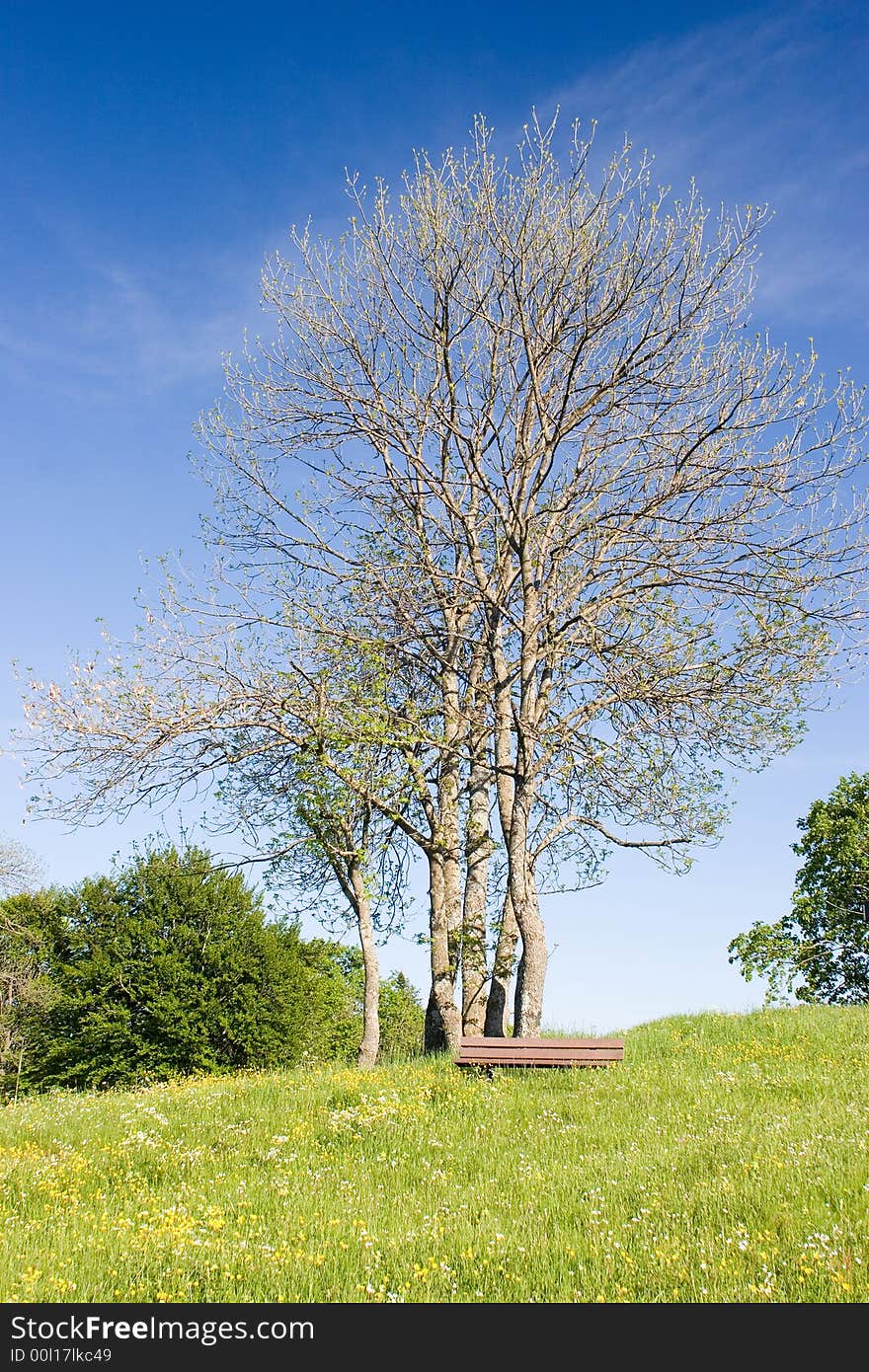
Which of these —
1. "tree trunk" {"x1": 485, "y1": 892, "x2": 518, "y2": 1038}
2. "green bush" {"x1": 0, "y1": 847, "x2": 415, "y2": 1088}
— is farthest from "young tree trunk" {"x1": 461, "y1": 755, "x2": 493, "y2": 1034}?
"green bush" {"x1": 0, "y1": 847, "x2": 415, "y2": 1088}

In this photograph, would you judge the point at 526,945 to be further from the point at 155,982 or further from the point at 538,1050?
the point at 155,982

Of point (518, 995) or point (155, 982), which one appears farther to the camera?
point (155, 982)

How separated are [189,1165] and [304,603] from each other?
35.7 feet

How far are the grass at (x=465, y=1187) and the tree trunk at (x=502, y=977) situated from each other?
6.90 ft

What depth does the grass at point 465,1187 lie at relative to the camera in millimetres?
6953

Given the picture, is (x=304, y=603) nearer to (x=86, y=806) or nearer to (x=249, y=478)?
(x=249, y=478)

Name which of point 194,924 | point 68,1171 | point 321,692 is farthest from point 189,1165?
point 194,924

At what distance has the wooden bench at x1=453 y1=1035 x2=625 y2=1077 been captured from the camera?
14508mm

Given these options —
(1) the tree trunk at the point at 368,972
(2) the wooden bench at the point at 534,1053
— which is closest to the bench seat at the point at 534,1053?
(2) the wooden bench at the point at 534,1053

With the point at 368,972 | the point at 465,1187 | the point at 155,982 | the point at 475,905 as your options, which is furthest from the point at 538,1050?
the point at 155,982

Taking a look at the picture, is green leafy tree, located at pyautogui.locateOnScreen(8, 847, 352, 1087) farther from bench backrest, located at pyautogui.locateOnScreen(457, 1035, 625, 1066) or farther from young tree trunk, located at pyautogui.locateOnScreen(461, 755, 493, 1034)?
bench backrest, located at pyautogui.locateOnScreen(457, 1035, 625, 1066)

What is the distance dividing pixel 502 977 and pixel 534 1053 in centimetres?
292

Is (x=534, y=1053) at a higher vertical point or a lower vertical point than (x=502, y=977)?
lower

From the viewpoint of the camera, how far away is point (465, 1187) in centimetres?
941
